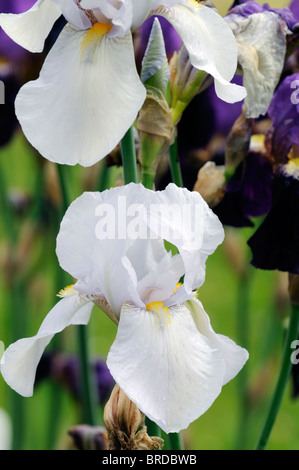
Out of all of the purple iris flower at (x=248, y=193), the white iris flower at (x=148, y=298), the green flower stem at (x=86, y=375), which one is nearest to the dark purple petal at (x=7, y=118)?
the green flower stem at (x=86, y=375)

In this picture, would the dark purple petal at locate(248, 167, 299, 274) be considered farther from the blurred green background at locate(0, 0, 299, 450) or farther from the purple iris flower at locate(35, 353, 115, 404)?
the purple iris flower at locate(35, 353, 115, 404)

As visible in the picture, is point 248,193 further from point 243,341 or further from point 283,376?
point 243,341

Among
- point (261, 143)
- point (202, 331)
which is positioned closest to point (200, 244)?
point (202, 331)

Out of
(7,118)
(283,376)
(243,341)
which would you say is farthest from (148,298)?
(243,341)

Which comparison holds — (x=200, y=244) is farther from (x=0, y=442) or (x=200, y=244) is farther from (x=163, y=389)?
(x=0, y=442)

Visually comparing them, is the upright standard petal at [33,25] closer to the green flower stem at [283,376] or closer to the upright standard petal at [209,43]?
the upright standard petal at [209,43]

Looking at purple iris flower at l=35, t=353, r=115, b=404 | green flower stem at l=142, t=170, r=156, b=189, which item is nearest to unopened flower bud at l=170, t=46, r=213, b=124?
green flower stem at l=142, t=170, r=156, b=189

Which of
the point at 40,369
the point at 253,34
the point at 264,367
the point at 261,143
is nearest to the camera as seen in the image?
the point at 253,34

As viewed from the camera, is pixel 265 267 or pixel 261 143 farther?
pixel 261 143
